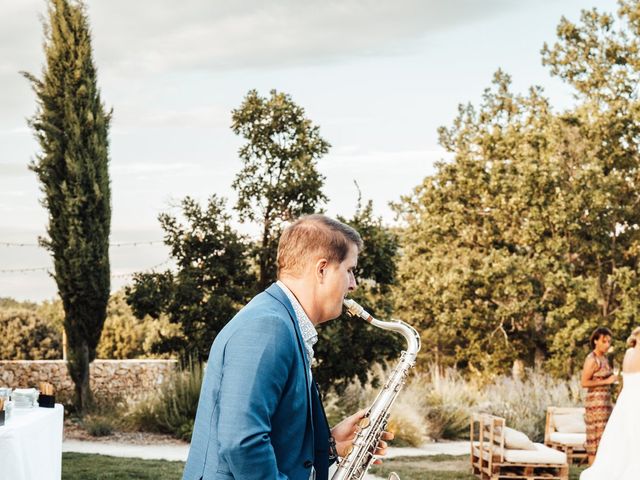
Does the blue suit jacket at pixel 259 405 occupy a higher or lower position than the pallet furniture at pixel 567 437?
higher

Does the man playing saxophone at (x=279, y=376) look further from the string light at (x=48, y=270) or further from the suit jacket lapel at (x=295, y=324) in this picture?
the string light at (x=48, y=270)

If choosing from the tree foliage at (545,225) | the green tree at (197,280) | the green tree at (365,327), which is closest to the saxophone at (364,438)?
the green tree at (365,327)

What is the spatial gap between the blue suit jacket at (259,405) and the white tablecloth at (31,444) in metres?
2.66

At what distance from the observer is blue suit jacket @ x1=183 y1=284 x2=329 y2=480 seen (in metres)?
2.25

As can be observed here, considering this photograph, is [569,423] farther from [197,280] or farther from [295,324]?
[295,324]

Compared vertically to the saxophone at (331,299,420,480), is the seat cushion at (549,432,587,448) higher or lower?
lower

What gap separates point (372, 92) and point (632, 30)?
918 cm

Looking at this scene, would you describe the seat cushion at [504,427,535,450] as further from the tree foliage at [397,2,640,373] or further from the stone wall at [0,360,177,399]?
the tree foliage at [397,2,640,373]

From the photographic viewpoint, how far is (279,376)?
2312mm

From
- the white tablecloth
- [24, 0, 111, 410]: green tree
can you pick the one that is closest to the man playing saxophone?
the white tablecloth

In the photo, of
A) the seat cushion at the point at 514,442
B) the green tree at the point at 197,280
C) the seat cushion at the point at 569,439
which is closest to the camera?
the seat cushion at the point at 514,442

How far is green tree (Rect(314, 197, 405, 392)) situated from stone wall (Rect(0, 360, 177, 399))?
13.7 feet

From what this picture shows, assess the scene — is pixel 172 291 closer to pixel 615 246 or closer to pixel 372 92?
pixel 372 92

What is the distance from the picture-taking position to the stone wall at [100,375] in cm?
1584
